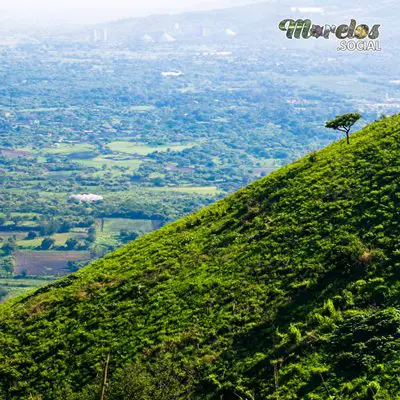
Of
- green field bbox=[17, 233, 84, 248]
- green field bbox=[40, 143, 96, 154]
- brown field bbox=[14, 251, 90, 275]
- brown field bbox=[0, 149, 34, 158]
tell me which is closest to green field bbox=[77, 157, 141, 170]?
green field bbox=[40, 143, 96, 154]

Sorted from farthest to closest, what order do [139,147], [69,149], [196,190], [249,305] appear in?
[139,147], [69,149], [196,190], [249,305]

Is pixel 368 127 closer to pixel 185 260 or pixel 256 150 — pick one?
pixel 185 260

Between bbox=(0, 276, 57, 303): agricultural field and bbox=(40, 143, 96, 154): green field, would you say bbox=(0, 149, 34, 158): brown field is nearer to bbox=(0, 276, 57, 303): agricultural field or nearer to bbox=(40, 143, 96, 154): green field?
bbox=(40, 143, 96, 154): green field

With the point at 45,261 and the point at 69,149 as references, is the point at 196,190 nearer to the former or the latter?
the point at 69,149

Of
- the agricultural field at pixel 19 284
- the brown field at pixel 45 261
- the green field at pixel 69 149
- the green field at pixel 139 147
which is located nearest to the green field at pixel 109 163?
the green field at pixel 139 147

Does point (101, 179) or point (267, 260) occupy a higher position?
point (267, 260)

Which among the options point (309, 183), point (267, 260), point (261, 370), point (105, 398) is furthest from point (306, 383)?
point (309, 183)

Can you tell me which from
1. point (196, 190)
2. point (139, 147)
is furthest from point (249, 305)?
point (139, 147)
